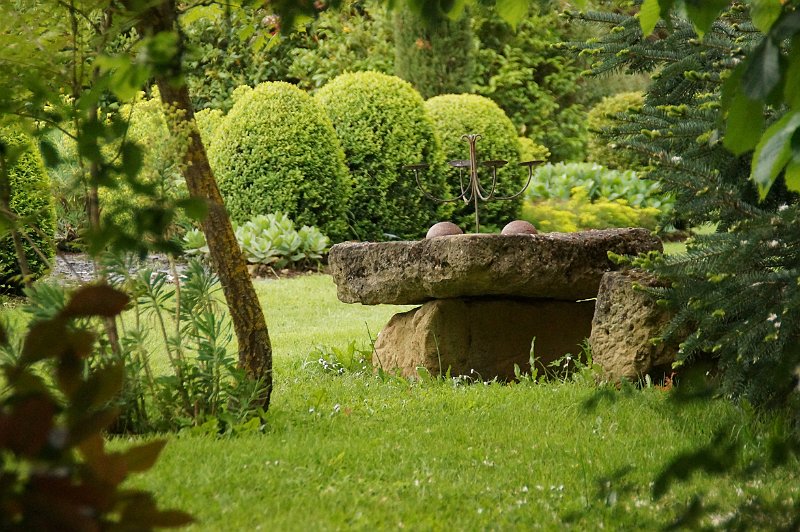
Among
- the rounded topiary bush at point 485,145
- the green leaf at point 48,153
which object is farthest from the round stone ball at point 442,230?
the rounded topiary bush at point 485,145

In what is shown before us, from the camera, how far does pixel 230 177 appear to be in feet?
33.1

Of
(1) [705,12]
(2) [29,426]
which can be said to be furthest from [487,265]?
(2) [29,426]

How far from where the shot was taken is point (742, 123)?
54.0 inches

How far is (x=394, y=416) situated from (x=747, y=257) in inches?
64.7

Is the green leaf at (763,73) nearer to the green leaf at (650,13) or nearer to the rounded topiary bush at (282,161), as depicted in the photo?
the green leaf at (650,13)

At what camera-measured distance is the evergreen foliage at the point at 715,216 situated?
3.34 meters

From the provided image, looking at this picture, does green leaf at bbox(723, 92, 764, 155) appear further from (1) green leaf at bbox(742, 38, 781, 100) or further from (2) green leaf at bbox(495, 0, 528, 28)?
(2) green leaf at bbox(495, 0, 528, 28)

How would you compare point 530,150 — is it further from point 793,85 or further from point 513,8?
point 793,85

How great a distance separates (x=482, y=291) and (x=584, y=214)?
6.71m

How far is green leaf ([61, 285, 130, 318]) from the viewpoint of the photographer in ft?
3.48

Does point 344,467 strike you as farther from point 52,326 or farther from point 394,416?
point 52,326

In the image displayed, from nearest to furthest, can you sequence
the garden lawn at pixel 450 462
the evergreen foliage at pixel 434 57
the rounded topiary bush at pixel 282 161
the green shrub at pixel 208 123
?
1. the garden lawn at pixel 450 462
2. the rounded topiary bush at pixel 282 161
3. the green shrub at pixel 208 123
4. the evergreen foliage at pixel 434 57

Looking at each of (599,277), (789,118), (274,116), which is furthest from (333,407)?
(274,116)

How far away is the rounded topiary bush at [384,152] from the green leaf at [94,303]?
945 centimetres
